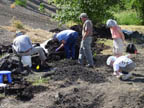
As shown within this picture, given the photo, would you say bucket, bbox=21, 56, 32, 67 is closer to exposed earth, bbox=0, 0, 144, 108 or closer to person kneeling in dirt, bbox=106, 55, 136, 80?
exposed earth, bbox=0, 0, 144, 108

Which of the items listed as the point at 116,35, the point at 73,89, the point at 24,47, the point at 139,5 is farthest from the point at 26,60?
the point at 139,5

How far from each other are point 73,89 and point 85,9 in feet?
35.2

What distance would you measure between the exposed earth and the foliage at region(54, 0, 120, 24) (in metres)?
7.40

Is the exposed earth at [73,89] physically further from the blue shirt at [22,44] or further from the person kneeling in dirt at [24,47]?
the blue shirt at [22,44]

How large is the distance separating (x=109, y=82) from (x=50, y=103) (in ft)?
7.23

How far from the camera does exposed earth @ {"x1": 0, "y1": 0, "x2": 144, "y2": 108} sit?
7082 millimetres

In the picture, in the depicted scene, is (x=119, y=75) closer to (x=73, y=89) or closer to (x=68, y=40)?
(x=73, y=89)

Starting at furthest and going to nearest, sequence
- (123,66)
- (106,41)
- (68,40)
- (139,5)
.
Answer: (139,5) → (106,41) → (68,40) → (123,66)

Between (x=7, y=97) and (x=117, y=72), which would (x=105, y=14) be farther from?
(x=7, y=97)

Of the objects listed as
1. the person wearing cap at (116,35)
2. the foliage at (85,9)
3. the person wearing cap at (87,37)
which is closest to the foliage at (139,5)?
the foliage at (85,9)

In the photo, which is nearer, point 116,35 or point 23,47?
point 23,47

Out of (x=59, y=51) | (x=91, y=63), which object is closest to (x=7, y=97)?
(x=91, y=63)

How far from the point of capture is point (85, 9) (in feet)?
59.1

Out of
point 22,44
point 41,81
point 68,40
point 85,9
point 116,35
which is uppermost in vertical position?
point 85,9
